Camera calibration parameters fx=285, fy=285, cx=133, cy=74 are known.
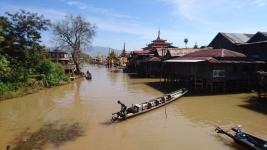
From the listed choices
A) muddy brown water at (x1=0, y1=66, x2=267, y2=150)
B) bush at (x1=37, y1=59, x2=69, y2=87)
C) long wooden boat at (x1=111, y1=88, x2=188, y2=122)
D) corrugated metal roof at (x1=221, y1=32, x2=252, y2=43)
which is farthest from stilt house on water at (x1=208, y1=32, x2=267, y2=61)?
bush at (x1=37, y1=59, x2=69, y2=87)

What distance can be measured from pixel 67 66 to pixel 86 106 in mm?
25998

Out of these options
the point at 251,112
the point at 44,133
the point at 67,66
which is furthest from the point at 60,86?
the point at 251,112

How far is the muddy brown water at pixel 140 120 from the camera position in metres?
13.4

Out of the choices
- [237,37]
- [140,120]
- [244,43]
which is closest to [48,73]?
[140,120]

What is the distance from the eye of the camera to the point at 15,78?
2842cm

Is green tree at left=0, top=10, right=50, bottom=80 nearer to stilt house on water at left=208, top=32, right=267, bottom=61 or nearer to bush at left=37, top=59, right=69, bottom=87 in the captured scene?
bush at left=37, top=59, right=69, bottom=87

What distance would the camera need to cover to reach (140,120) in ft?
56.7

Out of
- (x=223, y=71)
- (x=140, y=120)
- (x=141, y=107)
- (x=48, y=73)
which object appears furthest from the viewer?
(x=48, y=73)

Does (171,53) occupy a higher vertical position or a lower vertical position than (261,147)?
higher

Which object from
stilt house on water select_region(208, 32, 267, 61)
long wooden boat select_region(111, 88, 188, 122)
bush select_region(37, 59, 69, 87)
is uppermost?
stilt house on water select_region(208, 32, 267, 61)

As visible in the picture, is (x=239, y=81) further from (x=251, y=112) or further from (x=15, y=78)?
(x=15, y=78)

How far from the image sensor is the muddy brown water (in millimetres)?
13398

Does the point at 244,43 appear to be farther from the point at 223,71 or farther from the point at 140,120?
the point at 140,120

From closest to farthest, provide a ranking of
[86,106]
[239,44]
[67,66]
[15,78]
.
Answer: [86,106], [15,78], [239,44], [67,66]
